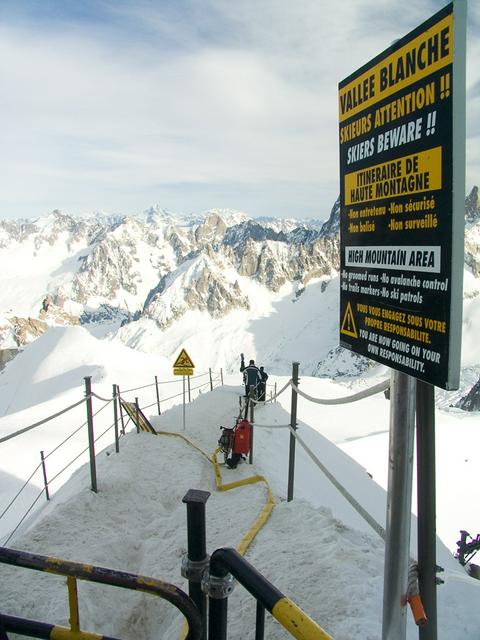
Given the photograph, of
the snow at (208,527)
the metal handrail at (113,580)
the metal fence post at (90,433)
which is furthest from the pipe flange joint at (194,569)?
the metal fence post at (90,433)

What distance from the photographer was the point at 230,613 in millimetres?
4613

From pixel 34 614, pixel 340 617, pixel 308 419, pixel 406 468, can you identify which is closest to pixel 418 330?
pixel 406 468

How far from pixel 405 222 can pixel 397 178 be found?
0.25m

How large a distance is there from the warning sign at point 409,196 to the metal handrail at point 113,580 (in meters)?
1.76

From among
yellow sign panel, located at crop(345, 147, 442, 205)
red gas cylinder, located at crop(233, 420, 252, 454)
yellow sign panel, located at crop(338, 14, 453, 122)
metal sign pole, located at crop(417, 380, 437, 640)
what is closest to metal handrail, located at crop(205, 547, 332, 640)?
metal sign pole, located at crop(417, 380, 437, 640)

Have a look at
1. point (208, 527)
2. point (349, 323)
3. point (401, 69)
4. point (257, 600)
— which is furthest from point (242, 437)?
point (401, 69)

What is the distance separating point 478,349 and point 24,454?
656ft

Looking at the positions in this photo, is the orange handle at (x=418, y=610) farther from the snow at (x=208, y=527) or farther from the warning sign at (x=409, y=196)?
the warning sign at (x=409, y=196)

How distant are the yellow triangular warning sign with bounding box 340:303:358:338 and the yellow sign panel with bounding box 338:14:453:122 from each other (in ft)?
4.11

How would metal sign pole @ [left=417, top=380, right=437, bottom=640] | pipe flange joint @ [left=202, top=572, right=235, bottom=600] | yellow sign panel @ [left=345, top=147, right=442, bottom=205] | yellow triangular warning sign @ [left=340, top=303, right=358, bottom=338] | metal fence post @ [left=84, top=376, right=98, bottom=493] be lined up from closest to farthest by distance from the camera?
yellow sign panel @ [left=345, top=147, right=442, bottom=205]
pipe flange joint @ [left=202, top=572, right=235, bottom=600]
metal sign pole @ [left=417, top=380, right=437, bottom=640]
yellow triangular warning sign @ [left=340, top=303, right=358, bottom=338]
metal fence post @ [left=84, top=376, right=98, bottom=493]

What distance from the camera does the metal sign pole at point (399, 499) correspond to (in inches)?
100

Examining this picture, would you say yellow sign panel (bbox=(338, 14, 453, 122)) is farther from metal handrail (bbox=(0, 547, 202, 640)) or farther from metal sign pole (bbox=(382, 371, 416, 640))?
metal handrail (bbox=(0, 547, 202, 640))

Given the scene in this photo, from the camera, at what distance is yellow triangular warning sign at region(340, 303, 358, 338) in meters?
3.13

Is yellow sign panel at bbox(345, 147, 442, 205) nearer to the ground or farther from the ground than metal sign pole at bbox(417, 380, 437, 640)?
farther from the ground
